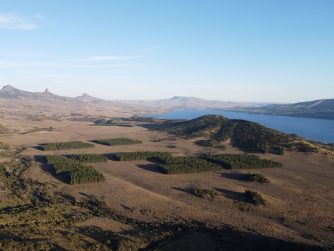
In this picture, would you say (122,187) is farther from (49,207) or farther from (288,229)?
(288,229)

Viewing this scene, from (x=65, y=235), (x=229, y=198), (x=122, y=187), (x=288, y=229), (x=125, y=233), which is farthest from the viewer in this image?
(x=122, y=187)

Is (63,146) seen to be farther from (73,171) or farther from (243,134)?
(243,134)

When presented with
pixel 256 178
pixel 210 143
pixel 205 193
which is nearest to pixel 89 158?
pixel 205 193

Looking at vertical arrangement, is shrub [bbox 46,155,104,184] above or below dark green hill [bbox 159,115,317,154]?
below

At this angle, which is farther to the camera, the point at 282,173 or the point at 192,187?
the point at 282,173

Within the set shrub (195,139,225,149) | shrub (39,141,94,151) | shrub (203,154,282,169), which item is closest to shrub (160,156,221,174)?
shrub (203,154,282,169)

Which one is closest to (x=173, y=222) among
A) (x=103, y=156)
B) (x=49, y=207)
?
(x=49, y=207)

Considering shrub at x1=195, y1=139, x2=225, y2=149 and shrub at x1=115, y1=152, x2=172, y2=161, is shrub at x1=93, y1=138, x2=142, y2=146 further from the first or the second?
shrub at x1=115, y1=152, x2=172, y2=161

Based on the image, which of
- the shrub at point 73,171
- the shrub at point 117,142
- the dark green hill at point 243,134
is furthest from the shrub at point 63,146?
the dark green hill at point 243,134
